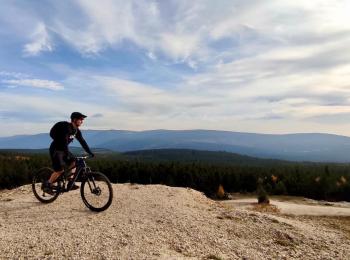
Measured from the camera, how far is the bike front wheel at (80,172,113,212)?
1231 cm

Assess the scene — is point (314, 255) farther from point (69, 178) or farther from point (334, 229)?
point (69, 178)

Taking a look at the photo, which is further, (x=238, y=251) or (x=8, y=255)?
(x=238, y=251)


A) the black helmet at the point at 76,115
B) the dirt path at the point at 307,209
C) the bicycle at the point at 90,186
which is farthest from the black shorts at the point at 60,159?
the dirt path at the point at 307,209

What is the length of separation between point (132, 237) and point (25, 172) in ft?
213

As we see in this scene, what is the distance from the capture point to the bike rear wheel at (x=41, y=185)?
14.1 meters

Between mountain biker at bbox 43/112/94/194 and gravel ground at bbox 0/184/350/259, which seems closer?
gravel ground at bbox 0/184/350/259

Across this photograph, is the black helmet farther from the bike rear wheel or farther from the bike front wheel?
the bike rear wheel

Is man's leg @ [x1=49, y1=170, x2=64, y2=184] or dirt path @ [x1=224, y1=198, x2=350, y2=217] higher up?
man's leg @ [x1=49, y1=170, x2=64, y2=184]

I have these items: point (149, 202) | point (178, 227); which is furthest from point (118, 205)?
point (178, 227)

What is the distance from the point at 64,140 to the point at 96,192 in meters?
1.98

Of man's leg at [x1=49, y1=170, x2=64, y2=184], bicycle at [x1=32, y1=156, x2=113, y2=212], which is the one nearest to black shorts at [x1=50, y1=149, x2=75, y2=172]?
man's leg at [x1=49, y1=170, x2=64, y2=184]

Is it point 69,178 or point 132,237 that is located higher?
point 69,178

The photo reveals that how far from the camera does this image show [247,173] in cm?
7256

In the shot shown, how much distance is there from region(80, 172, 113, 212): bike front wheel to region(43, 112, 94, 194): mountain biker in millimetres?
A: 707
